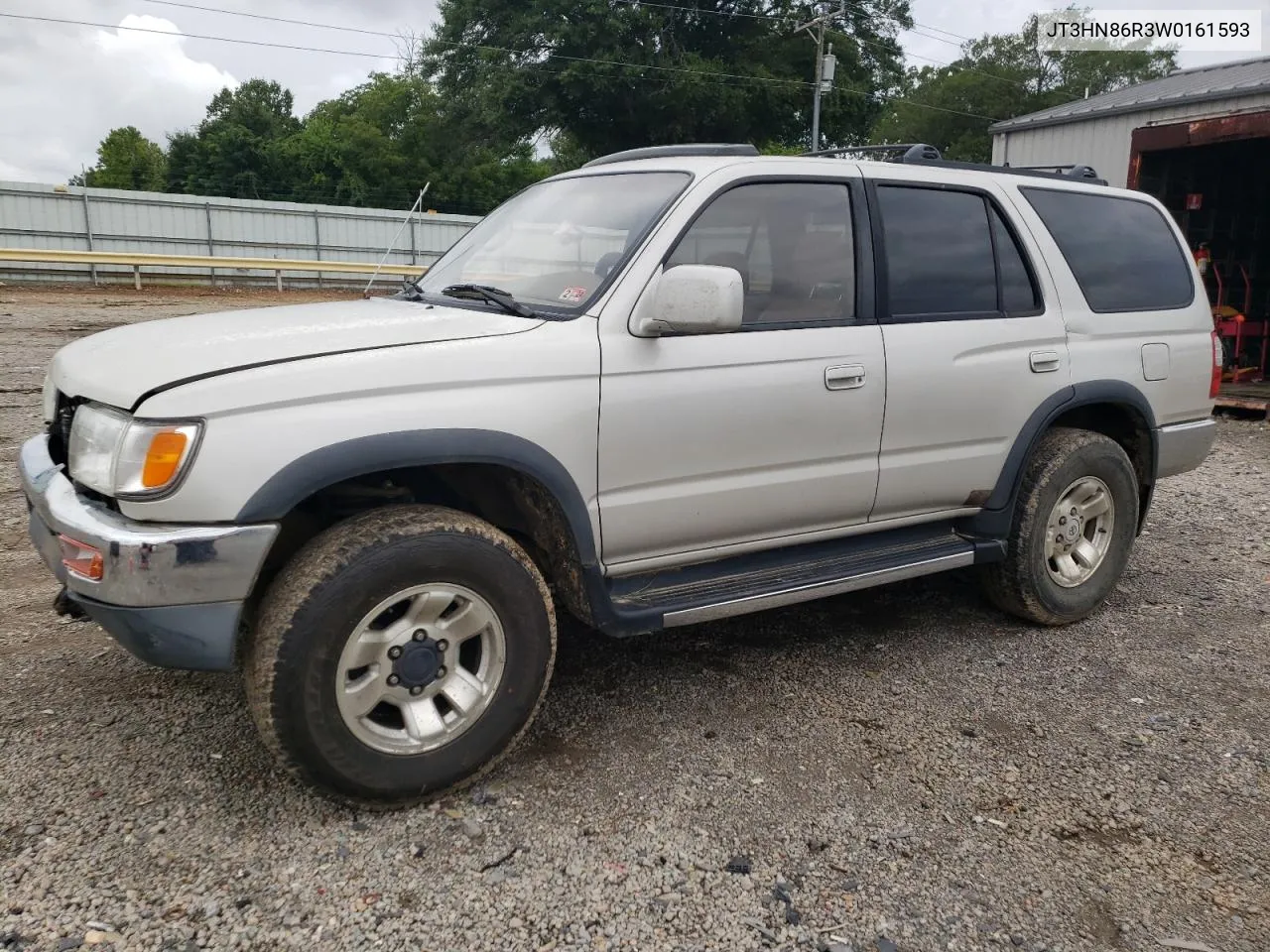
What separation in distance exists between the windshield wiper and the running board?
0.95 meters

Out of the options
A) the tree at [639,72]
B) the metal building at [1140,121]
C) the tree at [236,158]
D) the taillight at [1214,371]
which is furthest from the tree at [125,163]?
the taillight at [1214,371]

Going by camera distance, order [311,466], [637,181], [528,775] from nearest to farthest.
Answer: [311,466] → [528,775] → [637,181]

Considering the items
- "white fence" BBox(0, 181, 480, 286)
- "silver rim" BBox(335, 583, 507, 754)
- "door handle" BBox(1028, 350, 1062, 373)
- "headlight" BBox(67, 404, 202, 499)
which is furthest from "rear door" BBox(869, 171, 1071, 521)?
"white fence" BBox(0, 181, 480, 286)

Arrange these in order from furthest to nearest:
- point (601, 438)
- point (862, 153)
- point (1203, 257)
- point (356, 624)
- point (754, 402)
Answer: point (1203, 257)
point (862, 153)
point (754, 402)
point (601, 438)
point (356, 624)

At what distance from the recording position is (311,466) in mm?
2539

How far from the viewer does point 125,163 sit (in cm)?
7125

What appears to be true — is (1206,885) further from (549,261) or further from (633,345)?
(549,261)

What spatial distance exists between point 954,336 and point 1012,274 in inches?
20.9

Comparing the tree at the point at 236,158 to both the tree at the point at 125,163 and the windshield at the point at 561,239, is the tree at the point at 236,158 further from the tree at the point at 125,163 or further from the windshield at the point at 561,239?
the windshield at the point at 561,239

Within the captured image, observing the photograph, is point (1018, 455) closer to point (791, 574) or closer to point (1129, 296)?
point (1129, 296)

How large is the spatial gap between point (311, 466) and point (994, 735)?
2419mm

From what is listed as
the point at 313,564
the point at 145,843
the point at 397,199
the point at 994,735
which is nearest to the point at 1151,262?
the point at 994,735

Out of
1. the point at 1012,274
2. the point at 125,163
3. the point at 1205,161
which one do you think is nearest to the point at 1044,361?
the point at 1012,274

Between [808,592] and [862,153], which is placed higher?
[862,153]
